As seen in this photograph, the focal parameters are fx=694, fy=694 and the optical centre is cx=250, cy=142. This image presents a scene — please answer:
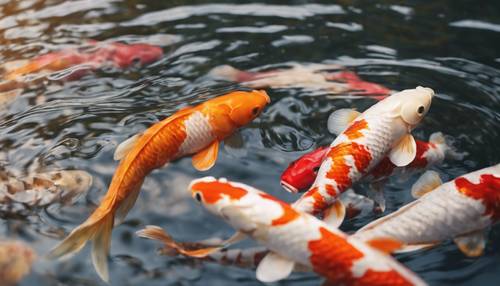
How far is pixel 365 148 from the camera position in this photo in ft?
Answer: 10.4

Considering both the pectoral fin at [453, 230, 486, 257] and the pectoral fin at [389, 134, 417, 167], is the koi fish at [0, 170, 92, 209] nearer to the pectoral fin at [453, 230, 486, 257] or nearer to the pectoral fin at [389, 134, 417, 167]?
the pectoral fin at [389, 134, 417, 167]

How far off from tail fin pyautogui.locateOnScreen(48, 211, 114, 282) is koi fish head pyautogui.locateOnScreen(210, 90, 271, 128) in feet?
2.74

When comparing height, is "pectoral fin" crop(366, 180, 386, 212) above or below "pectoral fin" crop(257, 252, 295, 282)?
below

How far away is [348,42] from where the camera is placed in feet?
16.3

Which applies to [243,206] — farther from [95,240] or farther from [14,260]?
[14,260]

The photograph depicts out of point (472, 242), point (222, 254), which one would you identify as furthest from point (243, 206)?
point (472, 242)

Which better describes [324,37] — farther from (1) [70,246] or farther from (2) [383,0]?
(1) [70,246]

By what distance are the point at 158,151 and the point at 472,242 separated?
1468mm

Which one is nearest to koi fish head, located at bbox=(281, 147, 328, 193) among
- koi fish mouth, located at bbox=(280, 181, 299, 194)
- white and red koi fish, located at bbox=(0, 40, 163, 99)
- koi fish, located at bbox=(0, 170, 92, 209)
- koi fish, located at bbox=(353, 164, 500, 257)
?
koi fish mouth, located at bbox=(280, 181, 299, 194)

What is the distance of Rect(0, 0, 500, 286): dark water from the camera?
10.4ft

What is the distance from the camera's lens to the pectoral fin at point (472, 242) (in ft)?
9.91

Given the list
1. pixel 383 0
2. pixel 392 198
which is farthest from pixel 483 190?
pixel 383 0

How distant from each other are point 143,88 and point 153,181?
3.48 feet

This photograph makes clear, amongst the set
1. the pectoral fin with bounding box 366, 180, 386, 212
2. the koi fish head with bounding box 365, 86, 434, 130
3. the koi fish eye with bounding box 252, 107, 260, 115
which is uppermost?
the koi fish head with bounding box 365, 86, 434, 130
